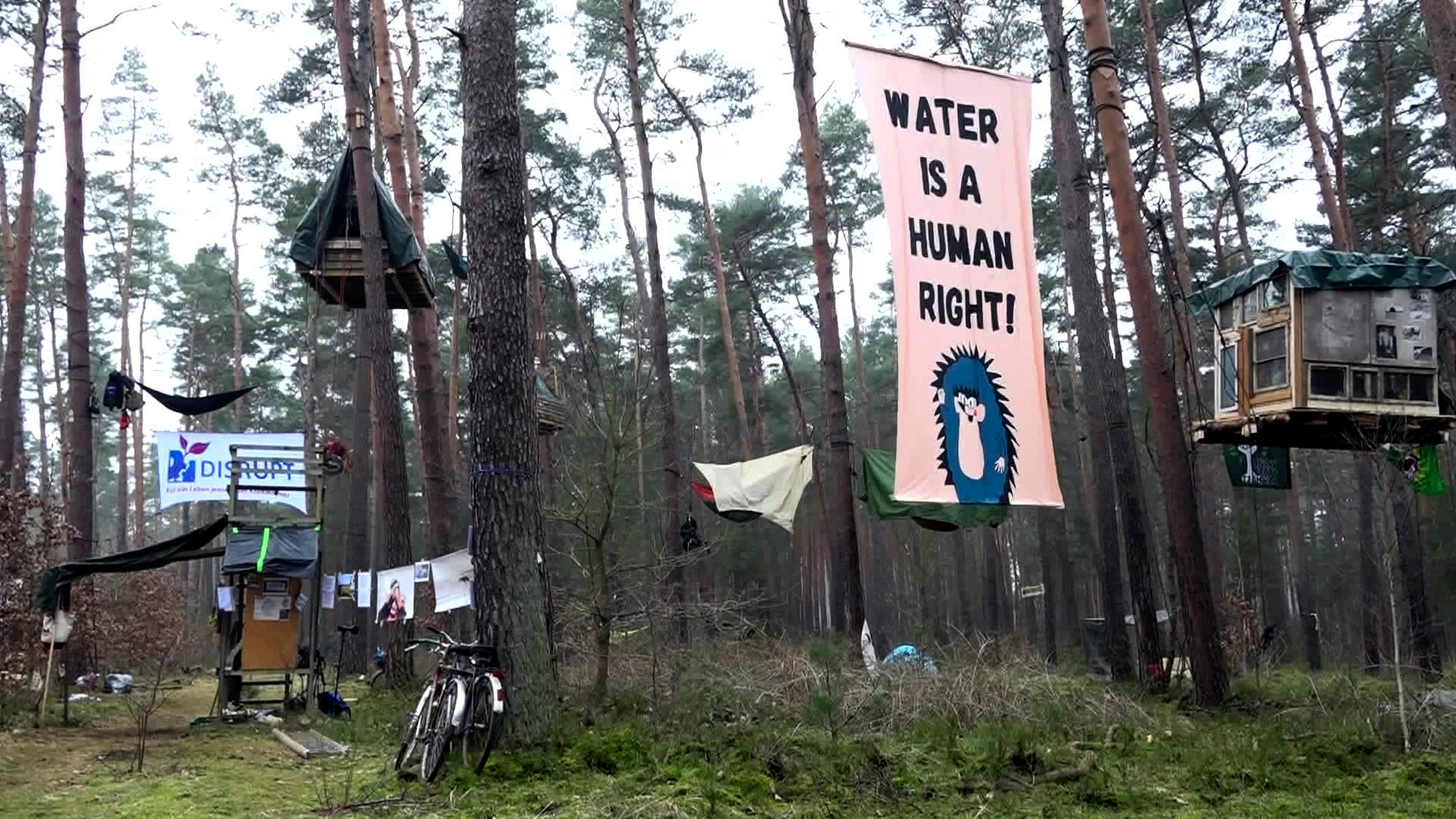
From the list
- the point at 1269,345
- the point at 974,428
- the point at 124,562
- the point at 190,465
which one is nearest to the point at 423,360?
the point at 190,465

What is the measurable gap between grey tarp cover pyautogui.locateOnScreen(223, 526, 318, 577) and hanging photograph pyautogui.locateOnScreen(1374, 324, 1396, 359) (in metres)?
10.6

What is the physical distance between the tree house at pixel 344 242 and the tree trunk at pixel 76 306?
11.2 ft

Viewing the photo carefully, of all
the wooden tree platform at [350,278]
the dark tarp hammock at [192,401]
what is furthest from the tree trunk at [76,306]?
the wooden tree platform at [350,278]

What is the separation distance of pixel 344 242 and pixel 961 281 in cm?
844

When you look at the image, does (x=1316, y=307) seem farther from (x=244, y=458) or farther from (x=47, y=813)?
(x=244, y=458)

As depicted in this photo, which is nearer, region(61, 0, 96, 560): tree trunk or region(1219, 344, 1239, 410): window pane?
region(1219, 344, 1239, 410): window pane

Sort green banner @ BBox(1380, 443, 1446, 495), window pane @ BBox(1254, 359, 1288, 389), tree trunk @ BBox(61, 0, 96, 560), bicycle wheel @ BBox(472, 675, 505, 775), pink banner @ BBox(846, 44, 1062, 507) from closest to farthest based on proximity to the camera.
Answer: bicycle wheel @ BBox(472, 675, 505, 775)
pink banner @ BBox(846, 44, 1062, 507)
window pane @ BBox(1254, 359, 1288, 389)
green banner @ BBox(1380, 443, 1446, 495)
tree trunk @ BBox(61, 0, 96, 560)

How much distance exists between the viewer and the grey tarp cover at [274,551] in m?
11.9

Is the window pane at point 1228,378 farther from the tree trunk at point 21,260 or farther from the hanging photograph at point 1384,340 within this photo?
the tree trunk at point 21,260

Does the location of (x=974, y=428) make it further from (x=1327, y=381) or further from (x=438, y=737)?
(x=438, y=737)

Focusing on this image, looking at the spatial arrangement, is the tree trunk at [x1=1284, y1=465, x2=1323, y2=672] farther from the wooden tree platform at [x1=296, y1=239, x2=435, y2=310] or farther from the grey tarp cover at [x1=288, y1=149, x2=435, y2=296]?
the grey tarp cover at [x1=288, y1=149, x2=435, y2=296]

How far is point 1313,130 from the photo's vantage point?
17.2m

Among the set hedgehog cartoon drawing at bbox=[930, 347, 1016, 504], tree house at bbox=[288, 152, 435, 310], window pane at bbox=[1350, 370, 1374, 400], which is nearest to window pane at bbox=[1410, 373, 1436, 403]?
window pane at bbox=[1350, 370, 1374, 400]

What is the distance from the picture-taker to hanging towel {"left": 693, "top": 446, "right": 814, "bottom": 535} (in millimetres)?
15133
